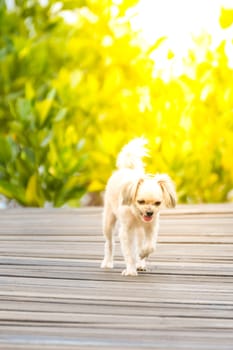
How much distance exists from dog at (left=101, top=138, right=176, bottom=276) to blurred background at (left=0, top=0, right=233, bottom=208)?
1786mm

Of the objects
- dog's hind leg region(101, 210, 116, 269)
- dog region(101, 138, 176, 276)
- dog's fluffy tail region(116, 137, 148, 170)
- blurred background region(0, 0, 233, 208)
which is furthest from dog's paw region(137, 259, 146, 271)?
blurred background region(0, 0, 233, 208)

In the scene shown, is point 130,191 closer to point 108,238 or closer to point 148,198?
point 148,198

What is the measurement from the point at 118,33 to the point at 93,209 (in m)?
1.16

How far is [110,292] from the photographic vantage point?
2273mm

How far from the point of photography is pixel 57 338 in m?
1.73

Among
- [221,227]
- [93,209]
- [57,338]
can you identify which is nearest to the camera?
[57,338]

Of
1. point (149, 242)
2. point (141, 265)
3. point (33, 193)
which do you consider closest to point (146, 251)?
point (149, 242)

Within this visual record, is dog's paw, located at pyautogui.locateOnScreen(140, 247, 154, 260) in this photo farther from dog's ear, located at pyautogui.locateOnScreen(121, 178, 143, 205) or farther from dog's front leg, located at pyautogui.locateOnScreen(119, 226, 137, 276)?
dog's ear, located at pyautogui.locateOnScreen(121, 178, 143, 205)

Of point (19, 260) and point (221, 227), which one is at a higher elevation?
point (19, 260)

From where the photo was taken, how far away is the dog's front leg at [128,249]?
8.36 ft

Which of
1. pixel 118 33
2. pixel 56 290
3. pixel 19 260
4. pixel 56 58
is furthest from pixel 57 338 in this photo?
pixel 56 58

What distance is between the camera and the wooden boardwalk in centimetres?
175

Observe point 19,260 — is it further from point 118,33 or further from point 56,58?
point 56,58

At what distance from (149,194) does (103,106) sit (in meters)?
2.78
